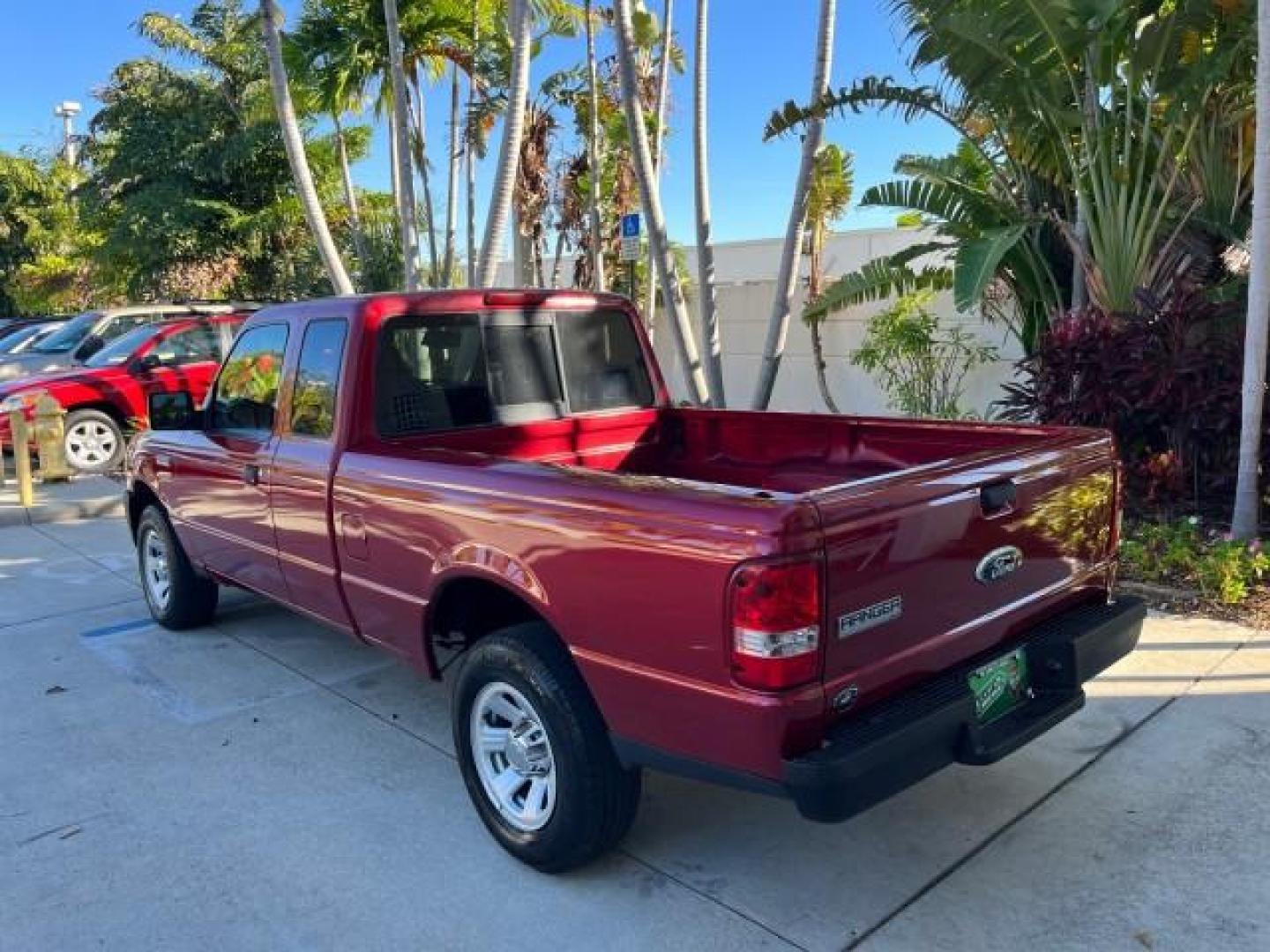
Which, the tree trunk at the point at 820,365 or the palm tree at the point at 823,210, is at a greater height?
the palm tree at the point at 823,210

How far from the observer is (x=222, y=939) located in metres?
2.97

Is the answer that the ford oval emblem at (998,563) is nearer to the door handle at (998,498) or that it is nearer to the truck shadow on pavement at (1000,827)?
the door handle at (998,498)

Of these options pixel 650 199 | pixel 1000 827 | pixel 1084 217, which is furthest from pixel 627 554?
pixel 650 199

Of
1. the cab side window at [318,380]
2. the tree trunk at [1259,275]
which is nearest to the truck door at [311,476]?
the cab side window at [318,380]

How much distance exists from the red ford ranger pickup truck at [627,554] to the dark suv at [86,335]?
905 cm

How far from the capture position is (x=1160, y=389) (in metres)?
6.33

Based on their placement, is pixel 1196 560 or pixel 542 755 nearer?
pixel 542 755

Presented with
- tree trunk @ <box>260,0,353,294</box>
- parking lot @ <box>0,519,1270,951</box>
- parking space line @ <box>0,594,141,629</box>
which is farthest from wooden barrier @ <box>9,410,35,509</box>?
parking lot @ <box>0,519,1270,951</box>

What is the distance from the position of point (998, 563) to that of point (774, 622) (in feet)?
3.25

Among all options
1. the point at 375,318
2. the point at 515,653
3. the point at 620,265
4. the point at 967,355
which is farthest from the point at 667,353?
the point at 515,653

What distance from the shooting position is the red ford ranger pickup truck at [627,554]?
2541 mm

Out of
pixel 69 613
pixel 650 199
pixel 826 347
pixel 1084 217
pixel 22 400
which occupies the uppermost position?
pixel 650 199

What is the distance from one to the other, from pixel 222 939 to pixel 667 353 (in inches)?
481

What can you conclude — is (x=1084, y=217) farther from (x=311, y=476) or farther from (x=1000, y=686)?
(x=311, y=476)
